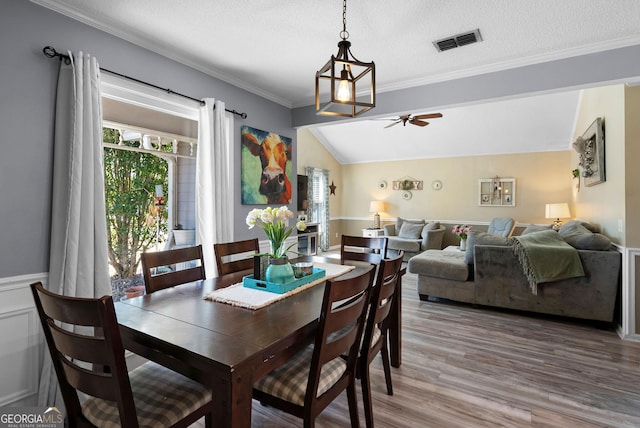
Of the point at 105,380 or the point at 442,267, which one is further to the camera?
the point at 442,267

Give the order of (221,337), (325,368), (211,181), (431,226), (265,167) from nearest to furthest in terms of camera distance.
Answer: (221,337) < (325,368) < (211,181) < (265,167) < (431,226)

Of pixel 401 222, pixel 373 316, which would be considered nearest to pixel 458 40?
pixel 373 316

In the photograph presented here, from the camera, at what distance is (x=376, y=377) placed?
2441 mm

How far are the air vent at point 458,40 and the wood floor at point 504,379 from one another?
259cm

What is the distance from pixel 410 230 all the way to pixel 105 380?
692cm

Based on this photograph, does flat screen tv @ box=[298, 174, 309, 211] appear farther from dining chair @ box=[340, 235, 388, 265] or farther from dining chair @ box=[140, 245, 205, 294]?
dining chair @ box=[140, 245, 205, 294]

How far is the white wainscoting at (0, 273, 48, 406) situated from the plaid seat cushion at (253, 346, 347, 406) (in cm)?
154

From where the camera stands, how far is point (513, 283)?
3.69 m

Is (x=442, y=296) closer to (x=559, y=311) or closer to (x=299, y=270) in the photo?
(x=559, y=311)

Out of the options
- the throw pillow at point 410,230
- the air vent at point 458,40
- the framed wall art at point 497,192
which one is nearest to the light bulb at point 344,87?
the air vent at point 458,40

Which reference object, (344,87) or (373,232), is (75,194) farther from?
(373,232)

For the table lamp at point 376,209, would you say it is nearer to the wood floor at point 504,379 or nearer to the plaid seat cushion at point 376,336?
the wood floor at point 504,379

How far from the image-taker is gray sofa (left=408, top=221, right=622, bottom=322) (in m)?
3.29

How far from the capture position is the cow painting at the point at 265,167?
356cm
